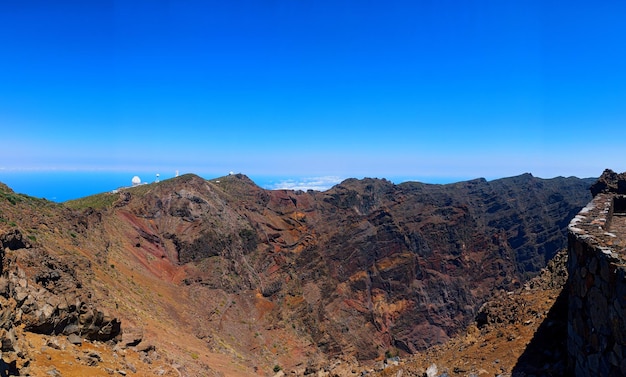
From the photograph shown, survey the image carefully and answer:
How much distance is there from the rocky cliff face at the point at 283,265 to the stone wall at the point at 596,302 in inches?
587

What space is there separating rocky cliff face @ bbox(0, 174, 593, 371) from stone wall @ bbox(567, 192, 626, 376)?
48.9 feet

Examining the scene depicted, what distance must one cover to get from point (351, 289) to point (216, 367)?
40.8 metres

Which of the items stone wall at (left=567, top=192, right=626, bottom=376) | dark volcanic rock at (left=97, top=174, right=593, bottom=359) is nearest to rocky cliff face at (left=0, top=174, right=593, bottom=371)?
dark volcanic rock at (left=97, top=174, right=593, bottom=359)

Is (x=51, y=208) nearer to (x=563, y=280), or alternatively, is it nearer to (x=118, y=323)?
(x=118, y=323)

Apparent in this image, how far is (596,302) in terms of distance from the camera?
759 centimetres

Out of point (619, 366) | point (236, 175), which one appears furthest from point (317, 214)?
point (619, 366)

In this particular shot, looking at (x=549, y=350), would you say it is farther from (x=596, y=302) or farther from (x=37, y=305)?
(x=37, y=305)

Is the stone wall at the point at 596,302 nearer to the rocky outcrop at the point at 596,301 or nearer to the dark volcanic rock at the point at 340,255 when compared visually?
the rocky outcrop at the point at 596,301

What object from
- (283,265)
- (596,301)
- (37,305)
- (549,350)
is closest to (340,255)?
(283,265)

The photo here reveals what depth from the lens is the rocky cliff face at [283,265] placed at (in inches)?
1469

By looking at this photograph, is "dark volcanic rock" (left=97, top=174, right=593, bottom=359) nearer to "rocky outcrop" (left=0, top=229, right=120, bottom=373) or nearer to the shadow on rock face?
"rocky outcrop" (left=0, top=229, right=120, bottom=373)

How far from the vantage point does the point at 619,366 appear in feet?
22.3

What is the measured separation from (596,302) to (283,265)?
57.9 meters

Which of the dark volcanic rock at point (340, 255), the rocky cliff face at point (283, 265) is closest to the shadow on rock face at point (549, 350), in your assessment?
the rocky cliff face at point (283, 265)
